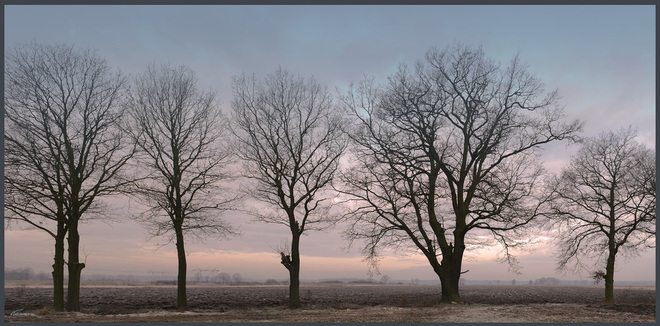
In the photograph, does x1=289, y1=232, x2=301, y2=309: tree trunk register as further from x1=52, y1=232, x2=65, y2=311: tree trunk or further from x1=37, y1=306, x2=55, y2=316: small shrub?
x1=37, y1=306, x2=55, y2=316: small shrub

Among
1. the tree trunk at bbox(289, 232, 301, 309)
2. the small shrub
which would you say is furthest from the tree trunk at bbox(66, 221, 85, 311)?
the tree trunk at bbox(289, 232, 301, 309)

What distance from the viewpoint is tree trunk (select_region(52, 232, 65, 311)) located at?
24.3 m

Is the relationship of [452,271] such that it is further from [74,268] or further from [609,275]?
[74,268]

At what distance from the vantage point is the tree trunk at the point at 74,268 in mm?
24500

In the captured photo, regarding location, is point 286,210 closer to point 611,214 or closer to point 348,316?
point 348,316

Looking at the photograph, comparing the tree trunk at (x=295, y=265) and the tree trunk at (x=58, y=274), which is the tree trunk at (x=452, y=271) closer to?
the tree trunk at (x=295, y=265)

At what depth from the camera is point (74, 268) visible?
81.5ft

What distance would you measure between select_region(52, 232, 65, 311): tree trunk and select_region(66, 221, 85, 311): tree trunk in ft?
1.28

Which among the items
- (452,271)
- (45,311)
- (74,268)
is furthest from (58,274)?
(452,271)

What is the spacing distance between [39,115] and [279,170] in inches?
489

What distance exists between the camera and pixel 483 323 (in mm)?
17203

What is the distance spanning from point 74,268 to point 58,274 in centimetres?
76

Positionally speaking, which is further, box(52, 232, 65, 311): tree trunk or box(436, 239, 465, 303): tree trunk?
box(436, 239, 465, 303): tree trunk

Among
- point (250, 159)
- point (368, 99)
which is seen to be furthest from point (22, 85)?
point (368, 99)
